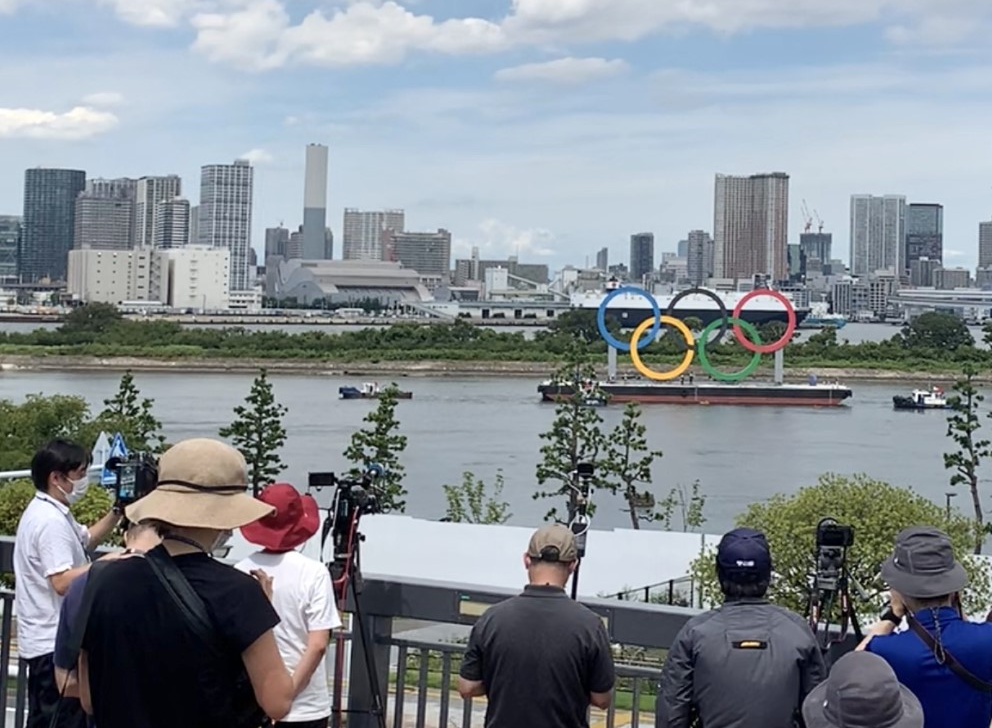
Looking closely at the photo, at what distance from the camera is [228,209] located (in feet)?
590

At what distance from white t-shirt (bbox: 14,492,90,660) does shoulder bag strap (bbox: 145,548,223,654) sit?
1.15 metres

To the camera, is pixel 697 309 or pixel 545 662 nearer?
pixel 545 662

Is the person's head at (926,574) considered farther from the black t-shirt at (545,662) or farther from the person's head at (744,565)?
the black t-shirt at (545,662)

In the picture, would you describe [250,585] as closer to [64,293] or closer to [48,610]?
[48,610]

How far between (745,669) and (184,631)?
1.04 metres

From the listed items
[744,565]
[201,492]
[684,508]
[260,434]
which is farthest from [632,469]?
[201,492]

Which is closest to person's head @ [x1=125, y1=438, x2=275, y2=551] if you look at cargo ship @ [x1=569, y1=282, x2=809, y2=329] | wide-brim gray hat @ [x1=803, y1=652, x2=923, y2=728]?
wide-brim gray hat @ [x1=803, y1=652, x2=923, y2=728]

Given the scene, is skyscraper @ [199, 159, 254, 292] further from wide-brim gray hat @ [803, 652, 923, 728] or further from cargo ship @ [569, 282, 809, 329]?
wide-brim gray hat @ [803, 652, 923, 728]

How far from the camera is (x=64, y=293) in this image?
133m

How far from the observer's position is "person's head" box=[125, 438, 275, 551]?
2.06 meters

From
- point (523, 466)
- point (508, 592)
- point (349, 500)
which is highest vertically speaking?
point (349, 500)

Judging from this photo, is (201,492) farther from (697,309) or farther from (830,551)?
(697,309)

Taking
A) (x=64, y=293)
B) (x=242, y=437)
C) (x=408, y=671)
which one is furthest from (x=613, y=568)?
(x=64, y=293)

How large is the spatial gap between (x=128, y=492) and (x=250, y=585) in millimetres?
1228
